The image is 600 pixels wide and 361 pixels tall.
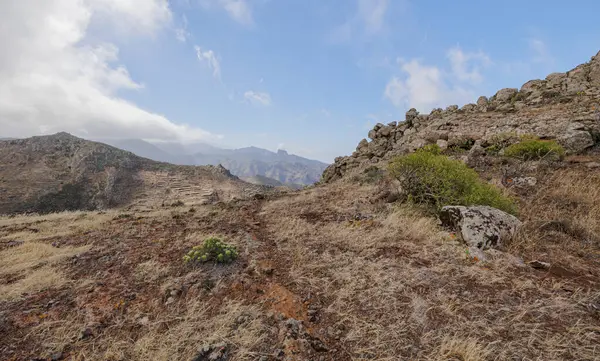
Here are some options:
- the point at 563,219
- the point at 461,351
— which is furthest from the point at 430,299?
the point at 563,219

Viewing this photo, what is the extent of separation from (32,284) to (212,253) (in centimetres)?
294

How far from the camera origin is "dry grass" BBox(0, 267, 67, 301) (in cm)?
404

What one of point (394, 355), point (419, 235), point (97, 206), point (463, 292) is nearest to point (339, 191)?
point (419, 235)

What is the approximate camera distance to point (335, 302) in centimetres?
358

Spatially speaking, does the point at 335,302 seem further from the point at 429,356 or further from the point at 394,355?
the point at 429,356

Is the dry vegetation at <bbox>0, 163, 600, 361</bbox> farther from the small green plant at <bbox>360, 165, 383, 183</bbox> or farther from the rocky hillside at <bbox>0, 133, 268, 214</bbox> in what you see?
the rocky hillside at <bbox>0, 133, 268, 214</bbox>

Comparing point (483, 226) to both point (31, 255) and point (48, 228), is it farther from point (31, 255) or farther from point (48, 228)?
point (48, 228)

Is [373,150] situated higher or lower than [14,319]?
higher

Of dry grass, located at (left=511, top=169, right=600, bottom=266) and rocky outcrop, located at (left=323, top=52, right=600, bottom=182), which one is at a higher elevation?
rocky outcrop, located at (left=323, top=52, right=600, bottom=182)

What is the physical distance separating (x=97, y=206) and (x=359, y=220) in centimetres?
2730

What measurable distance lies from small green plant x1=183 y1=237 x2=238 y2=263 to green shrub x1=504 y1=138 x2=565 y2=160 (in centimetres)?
1115

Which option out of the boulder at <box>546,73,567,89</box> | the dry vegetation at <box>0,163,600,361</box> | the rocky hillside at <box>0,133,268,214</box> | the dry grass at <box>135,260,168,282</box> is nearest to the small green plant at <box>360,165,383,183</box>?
the dry vegetation at <box>0,163,600,361</box>

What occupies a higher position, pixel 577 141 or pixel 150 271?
pixel 577 141

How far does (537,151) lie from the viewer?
9750mm
